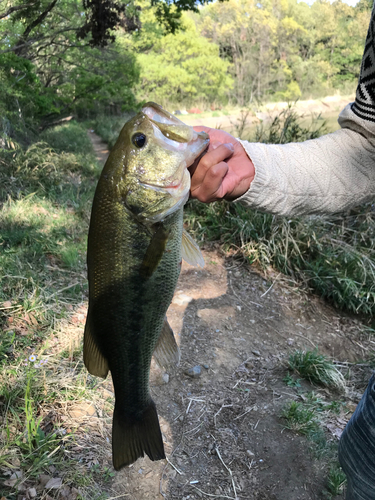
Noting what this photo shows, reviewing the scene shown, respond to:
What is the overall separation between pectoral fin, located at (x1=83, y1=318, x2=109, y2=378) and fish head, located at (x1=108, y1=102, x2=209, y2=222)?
554 millimetres

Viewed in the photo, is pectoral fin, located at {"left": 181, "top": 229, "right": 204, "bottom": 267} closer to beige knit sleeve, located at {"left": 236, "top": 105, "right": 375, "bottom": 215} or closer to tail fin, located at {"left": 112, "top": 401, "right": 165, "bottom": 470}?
beige knit sleeve, located at {"left": 236, "top": 105, "right": 375, "bottom": 215}

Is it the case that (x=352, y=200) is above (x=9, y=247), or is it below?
above

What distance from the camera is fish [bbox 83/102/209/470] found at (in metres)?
1.39

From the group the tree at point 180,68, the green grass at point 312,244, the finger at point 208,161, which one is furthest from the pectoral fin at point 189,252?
the tree at point 180,68

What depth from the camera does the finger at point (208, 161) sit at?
5.10ft

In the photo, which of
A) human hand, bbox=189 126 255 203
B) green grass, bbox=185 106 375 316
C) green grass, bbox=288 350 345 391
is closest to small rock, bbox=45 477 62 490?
human hand, bbox=189 126 255 203

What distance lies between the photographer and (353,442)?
149 centimetres

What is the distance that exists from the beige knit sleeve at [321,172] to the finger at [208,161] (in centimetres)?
27

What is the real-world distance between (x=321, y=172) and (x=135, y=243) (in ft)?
3.68

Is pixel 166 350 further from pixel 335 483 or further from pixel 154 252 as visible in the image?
pixel 335 483

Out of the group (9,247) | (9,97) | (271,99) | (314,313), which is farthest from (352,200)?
(271,99)

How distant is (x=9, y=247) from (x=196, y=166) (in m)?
3.47

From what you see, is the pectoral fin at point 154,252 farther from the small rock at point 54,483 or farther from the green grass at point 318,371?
the green grass at point 318,371

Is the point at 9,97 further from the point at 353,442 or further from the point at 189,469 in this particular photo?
the point at 353,442
